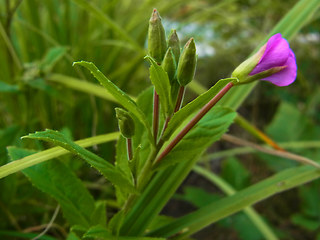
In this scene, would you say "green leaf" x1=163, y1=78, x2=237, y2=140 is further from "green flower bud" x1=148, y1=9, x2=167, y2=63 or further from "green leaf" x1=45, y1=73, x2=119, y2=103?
"green leaf" x1=45, y1=73, x2=119, y2=103

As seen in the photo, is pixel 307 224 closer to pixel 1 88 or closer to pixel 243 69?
pixel 243 69

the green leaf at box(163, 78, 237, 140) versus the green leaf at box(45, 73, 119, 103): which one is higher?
the green leaf at box(45, 73, 119, 103)

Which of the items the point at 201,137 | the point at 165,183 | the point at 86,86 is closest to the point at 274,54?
the point at 201,137

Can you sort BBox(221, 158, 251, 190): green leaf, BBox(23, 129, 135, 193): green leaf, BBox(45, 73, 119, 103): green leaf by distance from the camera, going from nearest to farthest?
→ BBox(23, 129, 135, 193): green leaf, BBox(45, 73, 119, 103): green leaf, BBox(221, 158, 251, 190): green leaf

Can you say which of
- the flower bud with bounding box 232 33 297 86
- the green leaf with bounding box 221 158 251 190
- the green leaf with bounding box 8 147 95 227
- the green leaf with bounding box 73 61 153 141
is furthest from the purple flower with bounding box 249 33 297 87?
the green leaf with bounding box 221 158 251 190

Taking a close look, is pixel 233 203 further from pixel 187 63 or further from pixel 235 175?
pixel 235 175

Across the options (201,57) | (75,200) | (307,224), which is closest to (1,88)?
(75,200)

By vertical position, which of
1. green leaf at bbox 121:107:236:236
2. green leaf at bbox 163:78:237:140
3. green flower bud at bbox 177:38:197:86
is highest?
green flower bud at bbox 177:38:197:86
